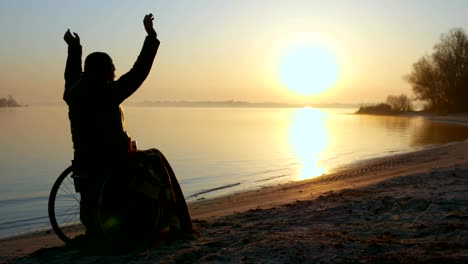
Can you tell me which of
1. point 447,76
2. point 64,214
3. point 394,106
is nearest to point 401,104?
point 394,106

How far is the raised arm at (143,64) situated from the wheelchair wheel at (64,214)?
1.15 metres

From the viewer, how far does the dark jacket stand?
177 inches

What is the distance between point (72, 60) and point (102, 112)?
0.78m

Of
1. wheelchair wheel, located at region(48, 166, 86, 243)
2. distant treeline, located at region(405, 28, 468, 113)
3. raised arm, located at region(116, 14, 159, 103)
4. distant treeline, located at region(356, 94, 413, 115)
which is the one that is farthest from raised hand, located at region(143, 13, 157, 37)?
distant treeline, located at region(356, 94, 413, 115)

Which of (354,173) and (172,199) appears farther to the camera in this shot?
(354,173)

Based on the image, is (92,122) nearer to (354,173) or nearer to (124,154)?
(124,154)

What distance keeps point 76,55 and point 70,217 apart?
413 centimetres

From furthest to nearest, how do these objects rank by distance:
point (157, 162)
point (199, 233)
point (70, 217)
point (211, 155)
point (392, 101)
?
point (392, 101), point (211, 155), point (70, 217), point (199, 233), point (157, 162)

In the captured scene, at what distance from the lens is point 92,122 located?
4.64 meters

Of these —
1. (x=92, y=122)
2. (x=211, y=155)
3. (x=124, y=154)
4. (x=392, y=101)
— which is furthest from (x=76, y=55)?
(x=392, y=101)

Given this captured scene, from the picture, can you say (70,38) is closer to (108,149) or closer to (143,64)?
(143,64)

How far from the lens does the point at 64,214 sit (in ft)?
29.5

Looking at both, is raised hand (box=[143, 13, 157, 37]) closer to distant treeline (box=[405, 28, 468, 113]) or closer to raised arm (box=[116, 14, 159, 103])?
raised arm (box=[116, 14, 159, 103])

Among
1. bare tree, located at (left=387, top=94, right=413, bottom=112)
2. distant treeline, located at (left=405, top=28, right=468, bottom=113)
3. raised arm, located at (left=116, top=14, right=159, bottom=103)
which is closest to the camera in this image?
raised arm, located at (left=116, top=14, right=159, bottom=103)
